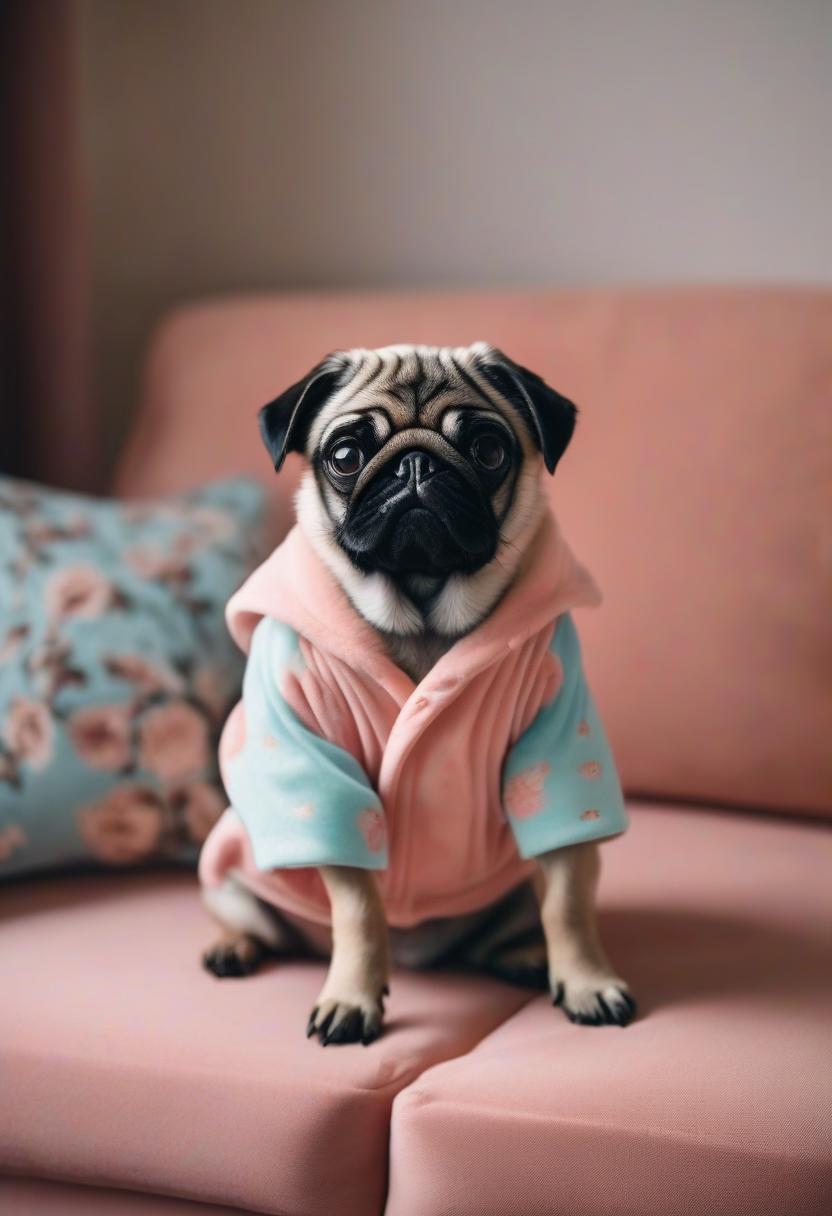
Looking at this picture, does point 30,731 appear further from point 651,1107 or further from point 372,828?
point 651,1107

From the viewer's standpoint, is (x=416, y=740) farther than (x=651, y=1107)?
Yes

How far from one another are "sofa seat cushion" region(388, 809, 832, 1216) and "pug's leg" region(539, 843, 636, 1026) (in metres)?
0.02

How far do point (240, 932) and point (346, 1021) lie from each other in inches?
9.0

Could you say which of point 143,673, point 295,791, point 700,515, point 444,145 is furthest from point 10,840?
point 444,145

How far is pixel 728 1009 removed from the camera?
1119 mm

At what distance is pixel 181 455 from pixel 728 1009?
116cm

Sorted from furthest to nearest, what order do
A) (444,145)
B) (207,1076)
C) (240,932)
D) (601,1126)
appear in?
(444,145) < (240,932) < (207,1076) < (601,1126)

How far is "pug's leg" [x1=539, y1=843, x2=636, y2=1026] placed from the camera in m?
1.13

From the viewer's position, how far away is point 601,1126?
0.95 meters

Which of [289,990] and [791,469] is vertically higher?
[791,469]

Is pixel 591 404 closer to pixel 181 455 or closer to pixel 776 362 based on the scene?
pixel 776 362

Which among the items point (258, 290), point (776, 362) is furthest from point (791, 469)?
point (258, 290)

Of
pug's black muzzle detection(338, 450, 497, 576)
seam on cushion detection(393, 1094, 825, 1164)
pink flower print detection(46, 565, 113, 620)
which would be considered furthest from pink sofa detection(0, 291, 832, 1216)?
pug's black muzzle detection(338, 450, 497, 576)

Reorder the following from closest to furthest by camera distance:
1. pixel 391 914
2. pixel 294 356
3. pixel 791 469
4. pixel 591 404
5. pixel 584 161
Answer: pixel 391 914
pixel 791 469
pixel 591 404
pixel 294 356
pixel 584 161
